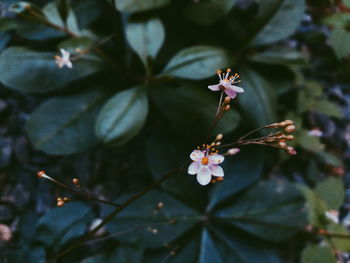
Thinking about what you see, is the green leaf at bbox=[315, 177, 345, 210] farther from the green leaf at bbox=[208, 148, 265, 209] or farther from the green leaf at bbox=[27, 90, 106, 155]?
the green leaf at bbox=[27, 90, 106, 155]

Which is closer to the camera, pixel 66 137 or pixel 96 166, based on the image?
pixel 66 137

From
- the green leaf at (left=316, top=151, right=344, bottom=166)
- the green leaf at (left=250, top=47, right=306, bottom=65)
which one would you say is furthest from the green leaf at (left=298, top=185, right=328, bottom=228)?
the green leaf at (left=250, top=47, right=306, bottom=65)

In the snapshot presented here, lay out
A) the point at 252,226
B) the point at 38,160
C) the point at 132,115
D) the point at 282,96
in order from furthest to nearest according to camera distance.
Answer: the point at 282,96
the point at 38,160
the point at 252,226
the point at 132,115

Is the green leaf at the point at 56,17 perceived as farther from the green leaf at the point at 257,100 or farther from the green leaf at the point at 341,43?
the green leaf at the point at 341,43

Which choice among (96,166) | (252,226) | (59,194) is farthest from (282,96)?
(59,194)

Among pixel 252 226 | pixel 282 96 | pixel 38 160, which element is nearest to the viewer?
pixel 252 226

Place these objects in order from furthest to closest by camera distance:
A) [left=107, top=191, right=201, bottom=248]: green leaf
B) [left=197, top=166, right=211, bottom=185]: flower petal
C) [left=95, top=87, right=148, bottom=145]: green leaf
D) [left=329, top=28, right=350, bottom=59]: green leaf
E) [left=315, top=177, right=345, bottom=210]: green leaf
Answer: [left=329, top=28, right=350, bottom=59]: green leaf
[left=315, top=177, right=345, bottom=210]: green leaf
[left=107, top=191, right=201, bottom=248]: green leaf
[left=95, top=87, right=148, bottom=145]: green leaf
[left=197, top=166, right=211, bottom=185]: flower petal

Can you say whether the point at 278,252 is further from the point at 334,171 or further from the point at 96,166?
the point at 96,166

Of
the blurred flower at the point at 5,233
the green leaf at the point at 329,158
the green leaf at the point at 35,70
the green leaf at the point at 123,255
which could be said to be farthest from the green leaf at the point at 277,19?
the blurred flower at the point at 5,233
